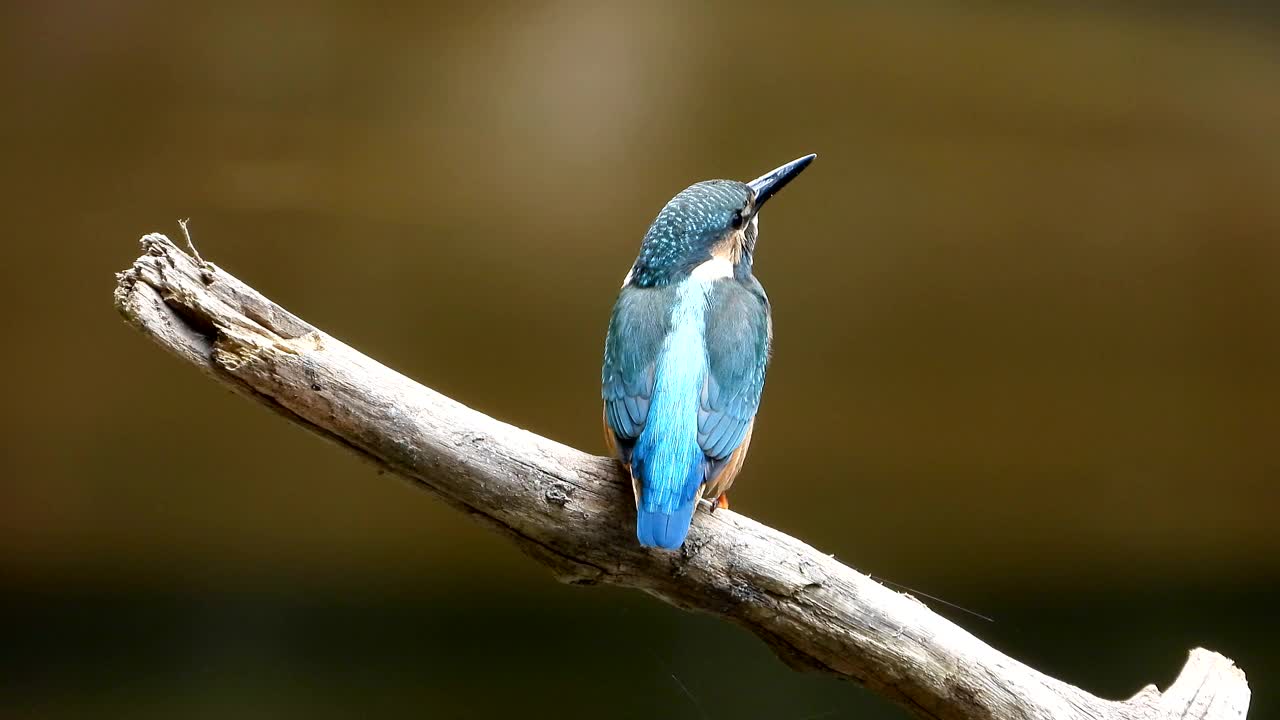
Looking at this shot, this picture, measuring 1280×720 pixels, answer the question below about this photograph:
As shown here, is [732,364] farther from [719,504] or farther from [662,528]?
[662,528]

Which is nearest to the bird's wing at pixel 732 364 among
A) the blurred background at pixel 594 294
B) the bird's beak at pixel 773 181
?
the bird's beak at pixel 773 181

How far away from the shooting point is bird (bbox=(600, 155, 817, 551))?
1632 mm

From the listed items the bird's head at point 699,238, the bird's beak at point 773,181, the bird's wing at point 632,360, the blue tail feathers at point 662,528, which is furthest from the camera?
the bird's beak at point 773,181

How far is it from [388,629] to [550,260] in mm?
1138

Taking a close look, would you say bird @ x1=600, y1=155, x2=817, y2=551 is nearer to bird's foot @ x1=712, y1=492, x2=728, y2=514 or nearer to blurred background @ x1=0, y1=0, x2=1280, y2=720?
bird's foot @ x1=712, y1=492, x2=728, y2=514

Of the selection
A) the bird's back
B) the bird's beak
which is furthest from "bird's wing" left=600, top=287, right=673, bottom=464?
the bird's beak

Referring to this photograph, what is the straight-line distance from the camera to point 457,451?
1.67 metres

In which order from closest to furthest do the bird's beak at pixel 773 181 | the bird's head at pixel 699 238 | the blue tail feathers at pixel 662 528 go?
the blue tail feathers at pixel 662 528, the bird's head at pixel 699 238, the bird's beak at pixel 773 181

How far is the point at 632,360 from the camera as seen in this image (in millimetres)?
1793

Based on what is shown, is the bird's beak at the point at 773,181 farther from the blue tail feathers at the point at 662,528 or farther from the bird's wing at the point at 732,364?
the blue tail feathers at the point at 662,528

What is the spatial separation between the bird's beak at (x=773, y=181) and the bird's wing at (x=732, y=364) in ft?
0.87

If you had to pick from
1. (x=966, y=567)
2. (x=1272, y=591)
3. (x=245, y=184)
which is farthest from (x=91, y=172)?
(x=1272, y=591)

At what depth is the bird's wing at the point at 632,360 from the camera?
1.71 m

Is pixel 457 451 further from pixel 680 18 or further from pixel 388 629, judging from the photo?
pixel 680 18
